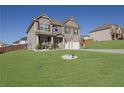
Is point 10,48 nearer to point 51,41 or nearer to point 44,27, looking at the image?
point 44,27

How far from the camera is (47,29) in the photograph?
3288cm

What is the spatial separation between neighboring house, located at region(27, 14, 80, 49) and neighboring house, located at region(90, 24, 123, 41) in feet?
46.9

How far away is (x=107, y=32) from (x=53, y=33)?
20.2m

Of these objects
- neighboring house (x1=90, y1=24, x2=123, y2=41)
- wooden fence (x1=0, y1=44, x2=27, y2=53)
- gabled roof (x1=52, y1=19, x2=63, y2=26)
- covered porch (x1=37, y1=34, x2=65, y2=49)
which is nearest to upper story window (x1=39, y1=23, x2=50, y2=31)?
covered porch (x1=37, y1=34, x2=65, y2=49)

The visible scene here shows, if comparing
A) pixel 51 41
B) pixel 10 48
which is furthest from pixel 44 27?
pixel 10 48

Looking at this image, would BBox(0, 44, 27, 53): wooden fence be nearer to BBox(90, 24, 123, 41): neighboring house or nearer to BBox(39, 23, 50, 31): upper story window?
BBox(39, 23, 50, 31): upper story window

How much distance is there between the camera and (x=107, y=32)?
164ft

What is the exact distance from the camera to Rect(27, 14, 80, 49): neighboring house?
104 ft

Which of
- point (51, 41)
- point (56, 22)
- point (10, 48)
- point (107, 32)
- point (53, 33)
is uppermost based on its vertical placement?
point (56, 22)

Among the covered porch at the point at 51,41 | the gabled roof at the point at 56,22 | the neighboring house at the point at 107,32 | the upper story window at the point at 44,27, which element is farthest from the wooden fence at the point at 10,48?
the neighboring house at the point at 107,32

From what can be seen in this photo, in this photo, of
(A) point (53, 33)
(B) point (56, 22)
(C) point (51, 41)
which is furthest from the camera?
(B) point (56, 22)

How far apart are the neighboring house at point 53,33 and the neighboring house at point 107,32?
46.9 ft
